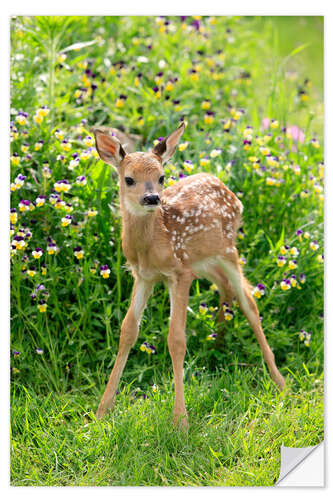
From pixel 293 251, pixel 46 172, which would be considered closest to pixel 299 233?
pixel 293 251

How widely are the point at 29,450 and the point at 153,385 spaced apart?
69 centimetres

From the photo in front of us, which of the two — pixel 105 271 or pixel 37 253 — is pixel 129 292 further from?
pixel 37 253

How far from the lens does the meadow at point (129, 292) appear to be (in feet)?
10.4

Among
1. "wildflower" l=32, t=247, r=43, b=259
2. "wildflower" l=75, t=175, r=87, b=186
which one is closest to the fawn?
"wildflower" l=75, t=175, r=87, b=186

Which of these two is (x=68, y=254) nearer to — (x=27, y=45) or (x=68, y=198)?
(x=68, y=198)

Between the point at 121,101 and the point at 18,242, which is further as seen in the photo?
the point at 121,101

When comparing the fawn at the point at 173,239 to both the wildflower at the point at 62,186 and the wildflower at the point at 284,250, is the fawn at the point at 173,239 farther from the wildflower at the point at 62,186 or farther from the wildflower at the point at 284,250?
the wildflower at the point at 62,186

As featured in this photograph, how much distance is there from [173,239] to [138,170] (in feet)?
1.37

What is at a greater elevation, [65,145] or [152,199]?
[65,145]

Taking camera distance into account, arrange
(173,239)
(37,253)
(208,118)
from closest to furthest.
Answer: (173,239) → (37,253) → (208,118)

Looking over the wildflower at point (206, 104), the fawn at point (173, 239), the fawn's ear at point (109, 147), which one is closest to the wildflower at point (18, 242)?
the fawn at point (173, 239)

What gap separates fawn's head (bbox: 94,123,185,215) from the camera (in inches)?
118

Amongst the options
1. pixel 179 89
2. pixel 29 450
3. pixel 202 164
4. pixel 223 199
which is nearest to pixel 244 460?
pixel 29 450

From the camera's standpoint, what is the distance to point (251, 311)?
11.9 ft
